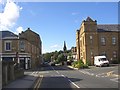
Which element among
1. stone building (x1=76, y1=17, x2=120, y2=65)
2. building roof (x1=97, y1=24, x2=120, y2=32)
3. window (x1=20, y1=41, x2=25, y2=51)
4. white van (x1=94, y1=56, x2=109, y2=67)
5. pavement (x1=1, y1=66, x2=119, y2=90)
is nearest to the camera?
pavement (x1=1, y1=66, x2=119, y2=90)

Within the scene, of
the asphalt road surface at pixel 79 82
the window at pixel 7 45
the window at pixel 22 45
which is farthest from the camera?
the window at pixel 22 45

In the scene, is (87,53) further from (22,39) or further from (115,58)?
(22,39)

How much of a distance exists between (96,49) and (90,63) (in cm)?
415

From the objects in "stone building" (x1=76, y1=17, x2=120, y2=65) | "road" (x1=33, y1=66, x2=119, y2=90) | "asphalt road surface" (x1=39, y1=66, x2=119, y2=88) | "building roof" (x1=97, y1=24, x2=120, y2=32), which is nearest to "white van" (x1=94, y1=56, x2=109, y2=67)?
"stone building" (x1=76, y1=17, x2=120, y2=65)

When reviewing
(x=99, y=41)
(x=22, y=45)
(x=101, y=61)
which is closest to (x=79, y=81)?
(x=22, y=45)

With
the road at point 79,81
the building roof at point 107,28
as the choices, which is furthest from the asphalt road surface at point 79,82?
the building roof at point 107,28

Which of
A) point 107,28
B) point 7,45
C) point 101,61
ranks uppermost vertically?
point 107,28

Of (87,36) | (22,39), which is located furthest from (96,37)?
(22,39)

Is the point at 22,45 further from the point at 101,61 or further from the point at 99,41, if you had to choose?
the point at 99,41

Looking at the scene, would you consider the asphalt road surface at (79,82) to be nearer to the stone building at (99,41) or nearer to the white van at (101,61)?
the white van at (101,61)

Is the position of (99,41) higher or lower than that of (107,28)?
lower

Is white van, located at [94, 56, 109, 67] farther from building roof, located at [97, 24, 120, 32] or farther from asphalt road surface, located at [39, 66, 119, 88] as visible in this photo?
asphalt road surface, located at [39, 66, 119, 88]

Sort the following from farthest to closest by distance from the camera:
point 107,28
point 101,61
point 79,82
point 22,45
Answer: point 107,28 → point 101,61 → point 22,45 → point 79,82

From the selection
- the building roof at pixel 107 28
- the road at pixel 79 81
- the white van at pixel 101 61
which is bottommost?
the road at pixel 79 81
